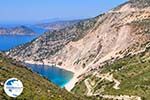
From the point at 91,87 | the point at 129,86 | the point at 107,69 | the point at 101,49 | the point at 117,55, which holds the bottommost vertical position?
the point at 129,86

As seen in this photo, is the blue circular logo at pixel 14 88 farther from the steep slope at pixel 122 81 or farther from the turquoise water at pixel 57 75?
the turquoise water at pixel 57 75

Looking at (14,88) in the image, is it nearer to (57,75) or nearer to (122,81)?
(122,81)

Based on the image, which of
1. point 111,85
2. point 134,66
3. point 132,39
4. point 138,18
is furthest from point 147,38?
point 111,85

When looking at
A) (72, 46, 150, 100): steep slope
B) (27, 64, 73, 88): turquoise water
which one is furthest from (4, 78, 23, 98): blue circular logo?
(27, 64, 73, 88): turquoise water

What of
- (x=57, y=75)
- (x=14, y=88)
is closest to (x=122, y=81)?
(x=57, y=75)

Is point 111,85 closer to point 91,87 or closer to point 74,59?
point 91,87

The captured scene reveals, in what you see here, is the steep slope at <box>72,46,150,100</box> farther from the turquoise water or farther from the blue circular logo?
the blue circular logo

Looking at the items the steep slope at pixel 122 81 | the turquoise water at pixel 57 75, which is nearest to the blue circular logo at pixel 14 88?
the steep slope at pixel 122 81

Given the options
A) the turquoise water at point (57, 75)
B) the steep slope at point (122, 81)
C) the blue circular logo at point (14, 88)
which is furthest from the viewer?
the turquoise water at point (57, 75)

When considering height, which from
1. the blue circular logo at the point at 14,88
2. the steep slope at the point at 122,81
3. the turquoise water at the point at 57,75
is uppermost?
the turquoise water at the point at 57,75

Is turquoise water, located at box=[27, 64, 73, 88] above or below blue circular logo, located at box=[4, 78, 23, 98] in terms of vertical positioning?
above

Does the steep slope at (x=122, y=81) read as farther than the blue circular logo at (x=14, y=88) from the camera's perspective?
Yes
